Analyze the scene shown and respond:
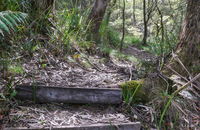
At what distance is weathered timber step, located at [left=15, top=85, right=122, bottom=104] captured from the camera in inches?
83.7

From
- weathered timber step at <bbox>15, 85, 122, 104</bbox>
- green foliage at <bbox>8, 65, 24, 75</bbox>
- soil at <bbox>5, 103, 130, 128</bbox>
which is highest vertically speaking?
green foliage at <bbox>8, 65, 24, 75</bbox>

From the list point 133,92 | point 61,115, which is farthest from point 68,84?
point 133,92

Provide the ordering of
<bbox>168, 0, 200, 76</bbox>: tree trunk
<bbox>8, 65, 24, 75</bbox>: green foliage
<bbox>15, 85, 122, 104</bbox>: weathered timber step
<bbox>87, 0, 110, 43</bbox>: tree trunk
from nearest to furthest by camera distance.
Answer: <bbox>15, 85, 122, 104</bbox>: weathered timber step → <bbox>8, 65, 24, 75</bbox>: green foliage → <bbox>168, 0, 200, 76</bbox>: tree trunk → <bbox>87, 0, 110, 43</bbox>: tree trunk

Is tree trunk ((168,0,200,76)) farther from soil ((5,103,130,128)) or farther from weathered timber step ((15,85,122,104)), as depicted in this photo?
soil ((5,103,130,128))

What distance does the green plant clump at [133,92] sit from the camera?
93.8 inches

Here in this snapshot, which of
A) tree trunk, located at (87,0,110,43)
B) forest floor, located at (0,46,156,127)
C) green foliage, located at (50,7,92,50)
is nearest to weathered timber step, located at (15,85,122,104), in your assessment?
forest floor, located at (0,46,156,127)

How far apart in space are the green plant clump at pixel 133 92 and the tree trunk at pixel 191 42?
59 centimetres

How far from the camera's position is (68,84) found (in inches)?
100.0

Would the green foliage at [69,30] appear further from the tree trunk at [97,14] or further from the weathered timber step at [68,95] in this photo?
the weathered timber step at [68,95]

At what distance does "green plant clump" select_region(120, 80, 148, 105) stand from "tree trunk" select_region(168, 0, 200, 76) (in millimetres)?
587

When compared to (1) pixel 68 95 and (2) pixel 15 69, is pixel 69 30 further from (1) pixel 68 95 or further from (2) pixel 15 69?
(1) pixel 68 95

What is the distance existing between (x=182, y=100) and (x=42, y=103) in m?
1.32

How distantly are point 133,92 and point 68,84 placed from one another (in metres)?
0.69

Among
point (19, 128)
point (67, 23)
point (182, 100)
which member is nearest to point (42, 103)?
point (19, 128)
